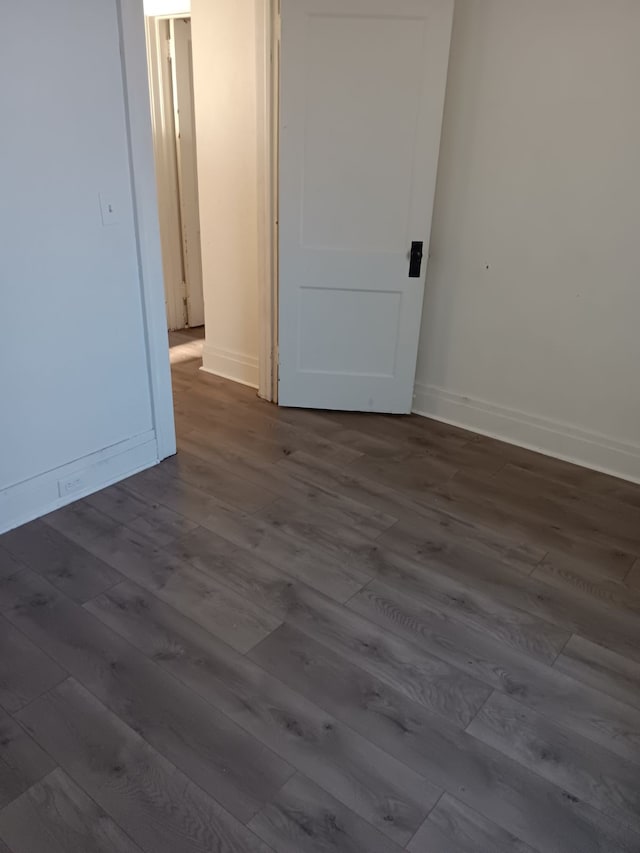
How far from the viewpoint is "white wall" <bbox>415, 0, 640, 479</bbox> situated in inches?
113

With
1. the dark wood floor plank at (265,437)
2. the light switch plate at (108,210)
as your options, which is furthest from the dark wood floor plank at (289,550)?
the light switch plate at (108,210)

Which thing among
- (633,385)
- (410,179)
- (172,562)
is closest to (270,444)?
(172,562)

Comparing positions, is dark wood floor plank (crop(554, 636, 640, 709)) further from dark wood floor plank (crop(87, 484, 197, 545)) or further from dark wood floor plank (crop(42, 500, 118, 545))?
dark wood floor plank (crop(42, 500, 118, 545))

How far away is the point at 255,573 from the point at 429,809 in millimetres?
1048

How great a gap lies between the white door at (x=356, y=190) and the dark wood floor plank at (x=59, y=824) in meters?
2.54

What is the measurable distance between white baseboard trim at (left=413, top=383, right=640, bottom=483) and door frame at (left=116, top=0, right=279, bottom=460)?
38.5 inches

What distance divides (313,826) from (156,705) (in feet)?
1.87

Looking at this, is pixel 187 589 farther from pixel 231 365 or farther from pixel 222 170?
pixel 222 170

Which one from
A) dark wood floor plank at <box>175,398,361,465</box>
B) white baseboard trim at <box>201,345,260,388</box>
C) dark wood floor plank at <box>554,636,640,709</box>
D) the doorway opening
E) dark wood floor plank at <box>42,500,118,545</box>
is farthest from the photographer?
white baseboard trim at <box>201,345,260,388</box>

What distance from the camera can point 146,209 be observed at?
2781 mm

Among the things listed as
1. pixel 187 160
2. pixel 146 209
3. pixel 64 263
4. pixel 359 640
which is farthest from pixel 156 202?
pixel 187 160

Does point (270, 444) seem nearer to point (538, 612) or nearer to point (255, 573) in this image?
point (255, 573)

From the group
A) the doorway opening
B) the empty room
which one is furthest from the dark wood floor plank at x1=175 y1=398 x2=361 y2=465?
the doorway opening

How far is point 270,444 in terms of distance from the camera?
346 centimetres
